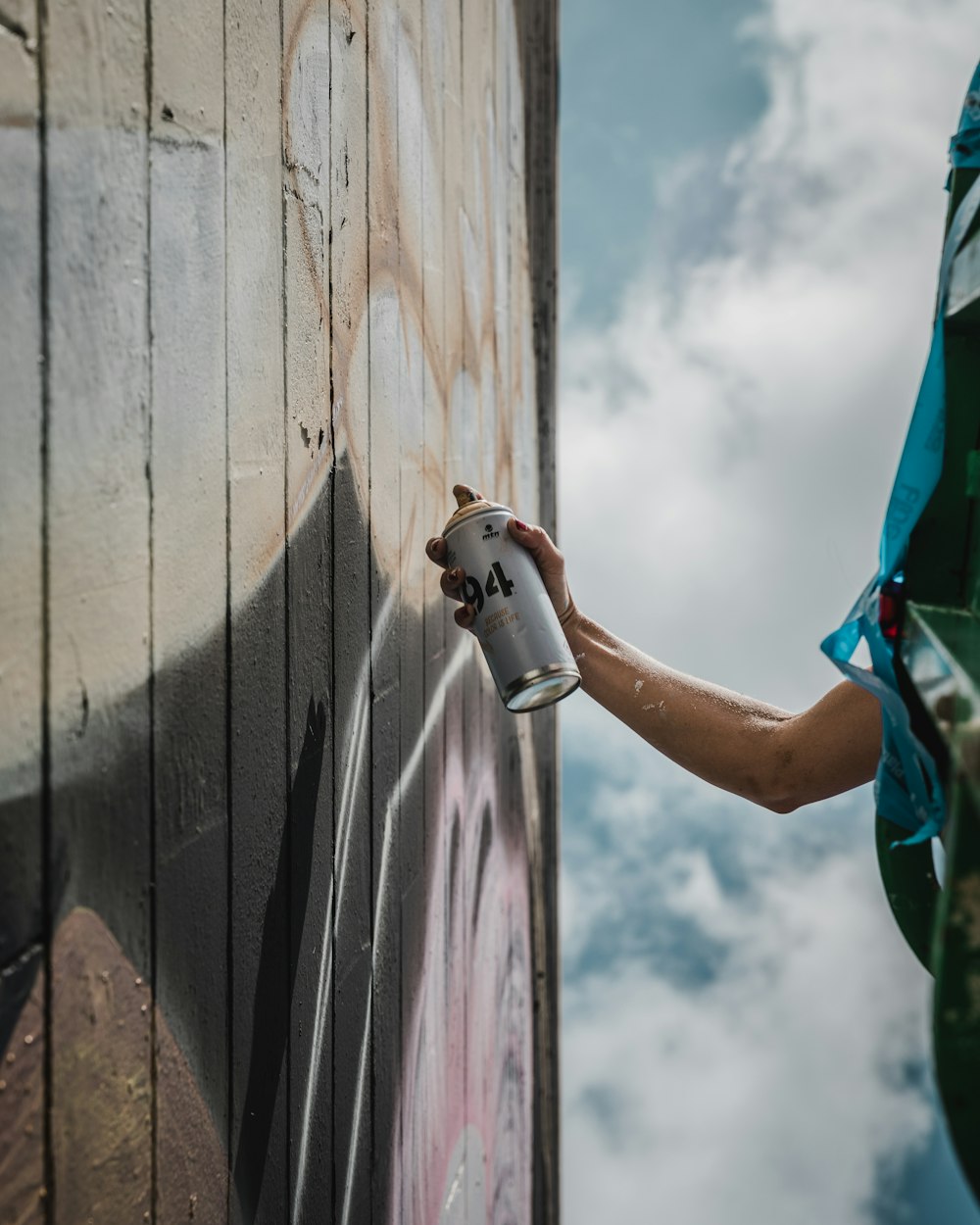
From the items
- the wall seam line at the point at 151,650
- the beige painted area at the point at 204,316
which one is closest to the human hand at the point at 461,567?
the beige painted area at the point at 204,316

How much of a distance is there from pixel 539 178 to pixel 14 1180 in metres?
3.82

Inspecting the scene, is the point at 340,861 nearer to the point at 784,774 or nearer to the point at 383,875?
the point at 383,875

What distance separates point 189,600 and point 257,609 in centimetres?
16

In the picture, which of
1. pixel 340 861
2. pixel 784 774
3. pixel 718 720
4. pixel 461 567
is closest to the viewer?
pixel 340 861

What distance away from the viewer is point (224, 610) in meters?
0.99

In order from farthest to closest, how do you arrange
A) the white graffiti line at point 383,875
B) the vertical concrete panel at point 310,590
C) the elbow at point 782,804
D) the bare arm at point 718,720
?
the elbow at point 782,804 → the bare arm at point 718,720 → the white graffiti line at point 383,875 → the vertical concrete panel at point 310,590

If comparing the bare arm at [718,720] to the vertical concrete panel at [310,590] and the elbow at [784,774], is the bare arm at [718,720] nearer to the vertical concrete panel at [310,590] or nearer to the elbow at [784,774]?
the elbow at [784,774]

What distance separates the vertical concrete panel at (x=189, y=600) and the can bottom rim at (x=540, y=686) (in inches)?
21.2

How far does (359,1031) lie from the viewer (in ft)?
4.84

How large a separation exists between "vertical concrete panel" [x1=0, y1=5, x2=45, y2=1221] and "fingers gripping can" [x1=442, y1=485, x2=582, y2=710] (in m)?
0.83

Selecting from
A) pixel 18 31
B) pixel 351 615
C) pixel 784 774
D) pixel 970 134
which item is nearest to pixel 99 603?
pixel 18 31

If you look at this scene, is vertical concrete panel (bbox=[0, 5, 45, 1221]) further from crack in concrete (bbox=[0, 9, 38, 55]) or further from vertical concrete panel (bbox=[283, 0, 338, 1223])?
vertical concrete panel (bbox=[283, 0, 338, 1223])

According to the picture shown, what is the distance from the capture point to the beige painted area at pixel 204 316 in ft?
2.33

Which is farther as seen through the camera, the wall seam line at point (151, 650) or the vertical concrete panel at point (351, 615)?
the vertical concrete panel at point (351, 615)
